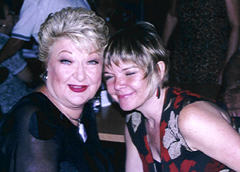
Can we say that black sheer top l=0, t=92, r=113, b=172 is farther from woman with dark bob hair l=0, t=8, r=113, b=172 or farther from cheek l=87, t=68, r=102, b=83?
cheek l=87, t=68, r=102, b=83

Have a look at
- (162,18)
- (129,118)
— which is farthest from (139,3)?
(129,118)

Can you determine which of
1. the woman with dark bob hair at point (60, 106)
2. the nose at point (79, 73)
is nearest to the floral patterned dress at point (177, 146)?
the woman with dark bob hair at point (60, 106)

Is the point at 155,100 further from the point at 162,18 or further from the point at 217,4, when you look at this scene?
the point at 162,18

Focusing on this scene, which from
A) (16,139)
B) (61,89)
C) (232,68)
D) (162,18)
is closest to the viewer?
(16,139)

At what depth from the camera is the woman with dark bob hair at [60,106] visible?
1.22m

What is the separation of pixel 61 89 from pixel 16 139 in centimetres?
38

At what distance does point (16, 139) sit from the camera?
122 centimetres

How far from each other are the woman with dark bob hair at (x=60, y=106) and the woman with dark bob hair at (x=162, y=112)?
157 millimetres

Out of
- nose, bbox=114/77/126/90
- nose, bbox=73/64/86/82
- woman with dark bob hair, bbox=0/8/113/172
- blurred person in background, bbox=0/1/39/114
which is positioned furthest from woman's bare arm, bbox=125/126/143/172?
blurred person in background, bbox=0/1/39/114

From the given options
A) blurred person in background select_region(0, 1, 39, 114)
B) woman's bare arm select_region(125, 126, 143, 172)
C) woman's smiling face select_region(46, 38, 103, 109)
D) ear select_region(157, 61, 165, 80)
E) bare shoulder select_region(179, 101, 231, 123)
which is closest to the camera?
bare shoulder select_region(179, 101, 231, 123)

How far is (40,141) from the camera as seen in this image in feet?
4.06

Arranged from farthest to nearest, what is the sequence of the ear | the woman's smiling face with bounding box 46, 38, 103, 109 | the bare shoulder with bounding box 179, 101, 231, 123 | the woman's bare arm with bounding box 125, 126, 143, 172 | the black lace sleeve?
the woman's bare arm with bounding box 125, 126, 143, 172 < the ear < the woman's smiling face with bounding box 46, 38, 103, 109 < the bare shoulder with bounding box 179, 101, 231, 123 < the black lace sleeve

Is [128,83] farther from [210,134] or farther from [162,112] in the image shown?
[210,134]

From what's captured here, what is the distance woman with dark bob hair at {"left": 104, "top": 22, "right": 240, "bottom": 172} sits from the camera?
1.28m
